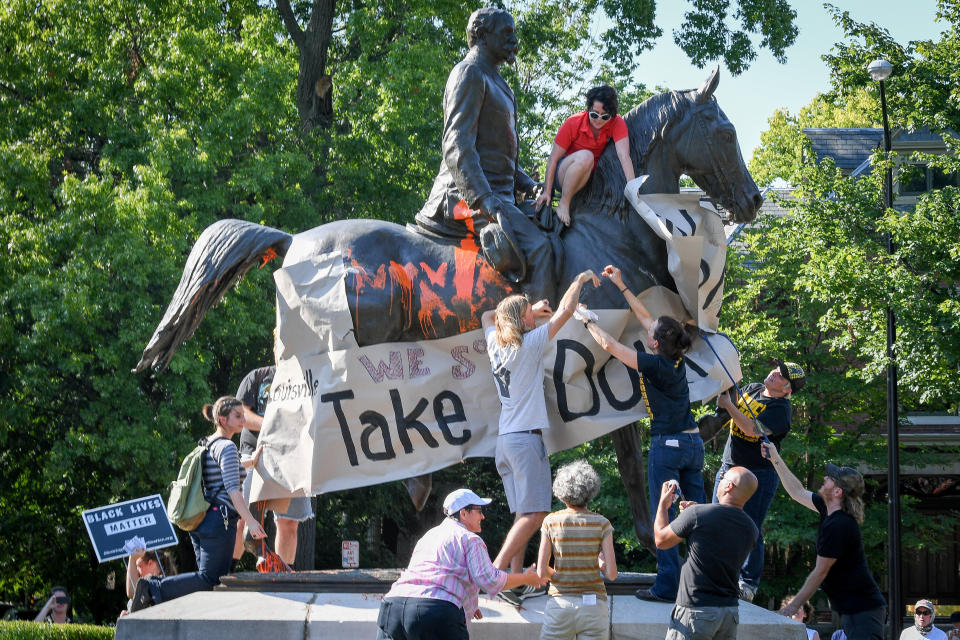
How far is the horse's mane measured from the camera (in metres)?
7.82

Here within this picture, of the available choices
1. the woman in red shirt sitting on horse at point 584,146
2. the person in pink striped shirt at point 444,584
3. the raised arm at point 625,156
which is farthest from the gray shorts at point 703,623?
the raised arm at point 625,156

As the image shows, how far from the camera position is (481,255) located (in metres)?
7.80

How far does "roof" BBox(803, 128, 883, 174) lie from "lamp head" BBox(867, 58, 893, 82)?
16024 millimetres

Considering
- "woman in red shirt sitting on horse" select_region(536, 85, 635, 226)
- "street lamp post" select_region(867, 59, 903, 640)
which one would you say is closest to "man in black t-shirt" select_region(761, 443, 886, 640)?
"woman in red shirt sitting on horse" select_region(536, 85, 635, 226)

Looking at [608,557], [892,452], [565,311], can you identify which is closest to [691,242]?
[565,311]

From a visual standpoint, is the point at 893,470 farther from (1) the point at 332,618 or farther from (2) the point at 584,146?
(1) the point at 332,618

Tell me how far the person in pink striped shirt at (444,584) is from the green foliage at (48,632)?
491 cm

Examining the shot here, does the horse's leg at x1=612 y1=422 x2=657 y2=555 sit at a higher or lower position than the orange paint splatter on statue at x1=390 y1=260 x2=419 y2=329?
lower

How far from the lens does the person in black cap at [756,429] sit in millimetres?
7820

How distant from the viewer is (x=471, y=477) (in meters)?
24.0

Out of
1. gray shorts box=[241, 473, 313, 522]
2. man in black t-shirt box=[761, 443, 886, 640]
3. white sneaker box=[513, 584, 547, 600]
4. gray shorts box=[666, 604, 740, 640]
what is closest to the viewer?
gray shorts box=[666, 604, 740, 640]

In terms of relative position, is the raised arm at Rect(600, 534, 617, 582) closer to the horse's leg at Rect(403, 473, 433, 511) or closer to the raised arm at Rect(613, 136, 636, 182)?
the horse's leg at Rect(403, 473, 433, 511)

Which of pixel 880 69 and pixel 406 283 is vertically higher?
pixel 880 69

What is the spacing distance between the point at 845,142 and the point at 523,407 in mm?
29151
